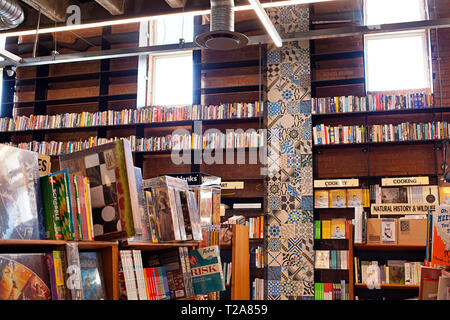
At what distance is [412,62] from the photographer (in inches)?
280

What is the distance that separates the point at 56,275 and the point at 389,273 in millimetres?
4416

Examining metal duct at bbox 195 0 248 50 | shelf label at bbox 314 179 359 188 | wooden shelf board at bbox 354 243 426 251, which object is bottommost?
wooden shelf board at bbox 354 243 426 251

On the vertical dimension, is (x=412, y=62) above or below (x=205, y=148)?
above

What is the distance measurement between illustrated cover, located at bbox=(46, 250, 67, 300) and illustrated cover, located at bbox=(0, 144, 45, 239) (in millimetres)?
105

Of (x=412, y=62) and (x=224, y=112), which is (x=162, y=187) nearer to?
(x=224, y=112)

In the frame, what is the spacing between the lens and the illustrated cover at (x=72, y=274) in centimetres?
158

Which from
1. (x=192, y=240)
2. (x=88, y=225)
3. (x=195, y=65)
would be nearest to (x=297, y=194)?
(x=195, y=65)

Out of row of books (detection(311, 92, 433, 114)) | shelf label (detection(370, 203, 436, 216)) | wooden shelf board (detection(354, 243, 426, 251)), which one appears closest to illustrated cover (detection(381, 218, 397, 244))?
wooden shelf board (detection(354, 243, 426, 251))

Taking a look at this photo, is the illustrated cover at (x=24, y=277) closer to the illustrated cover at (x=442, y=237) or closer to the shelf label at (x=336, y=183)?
the illustrated cover at (x=442, y=237)

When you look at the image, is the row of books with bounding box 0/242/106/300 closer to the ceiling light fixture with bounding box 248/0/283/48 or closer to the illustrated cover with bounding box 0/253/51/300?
the illustrated cover with bounding box 0/253/51/300

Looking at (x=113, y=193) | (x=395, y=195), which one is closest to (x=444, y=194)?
(x=395, y=195)

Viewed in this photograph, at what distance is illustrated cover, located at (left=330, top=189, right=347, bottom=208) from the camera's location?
6652 mm

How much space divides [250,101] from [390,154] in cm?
221

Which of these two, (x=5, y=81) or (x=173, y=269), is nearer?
(x=173, y=269)
